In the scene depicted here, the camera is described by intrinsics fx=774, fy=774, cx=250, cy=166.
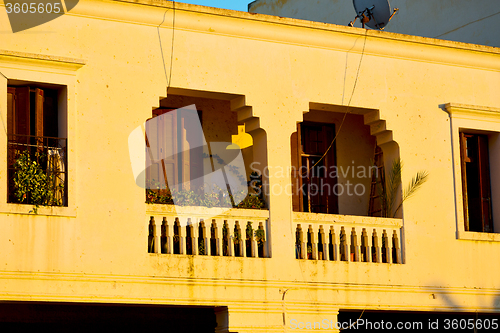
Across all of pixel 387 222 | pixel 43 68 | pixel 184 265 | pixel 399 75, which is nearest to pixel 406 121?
pixel 399 75

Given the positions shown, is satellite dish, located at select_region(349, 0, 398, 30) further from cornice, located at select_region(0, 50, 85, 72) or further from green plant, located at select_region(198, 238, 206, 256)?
cornice, located at select_region(0, 50, 85, 72)

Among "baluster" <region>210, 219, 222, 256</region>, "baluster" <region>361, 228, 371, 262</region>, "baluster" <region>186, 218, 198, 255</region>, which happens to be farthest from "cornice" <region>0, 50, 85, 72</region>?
"baluster" <region>361, 228, 371, 262</region>

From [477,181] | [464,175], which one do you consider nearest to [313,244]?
[464,175]

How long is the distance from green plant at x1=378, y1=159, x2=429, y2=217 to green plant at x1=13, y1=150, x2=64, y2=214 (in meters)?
5.00

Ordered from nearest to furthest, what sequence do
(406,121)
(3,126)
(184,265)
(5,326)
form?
(3,126) → (184,265) → (5,326) → (406,121)

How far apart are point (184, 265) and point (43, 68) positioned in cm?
308

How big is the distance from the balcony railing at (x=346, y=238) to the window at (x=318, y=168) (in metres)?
1.18

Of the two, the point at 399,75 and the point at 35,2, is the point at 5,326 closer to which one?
the point at 35,2

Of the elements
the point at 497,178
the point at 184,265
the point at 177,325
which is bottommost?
the point at 177,325

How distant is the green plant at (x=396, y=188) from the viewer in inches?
459

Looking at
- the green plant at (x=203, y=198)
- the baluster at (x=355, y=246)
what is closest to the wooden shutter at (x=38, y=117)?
the green plant at (x=203, y=198)

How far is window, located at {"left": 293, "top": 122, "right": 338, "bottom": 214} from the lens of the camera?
12633mm

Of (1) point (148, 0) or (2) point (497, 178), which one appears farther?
(2) point (497, 178)

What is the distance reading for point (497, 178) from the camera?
1255cm
